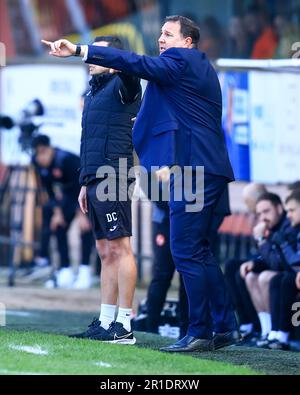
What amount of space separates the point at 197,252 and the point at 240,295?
2901 mm

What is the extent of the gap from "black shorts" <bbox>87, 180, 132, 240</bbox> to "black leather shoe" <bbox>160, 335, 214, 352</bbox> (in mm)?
910

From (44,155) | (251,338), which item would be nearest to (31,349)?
(251,338)

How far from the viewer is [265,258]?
36.7 ft

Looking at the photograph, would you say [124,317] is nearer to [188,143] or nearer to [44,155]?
[188,143]

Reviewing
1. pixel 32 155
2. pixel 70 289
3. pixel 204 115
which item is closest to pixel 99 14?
pixel 32 155

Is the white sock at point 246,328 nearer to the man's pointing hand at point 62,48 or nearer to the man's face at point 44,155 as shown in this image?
the man's pointing hand at point 62,48

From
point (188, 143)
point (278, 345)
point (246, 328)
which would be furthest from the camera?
point (246, 328)

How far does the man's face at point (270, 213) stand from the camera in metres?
11.3

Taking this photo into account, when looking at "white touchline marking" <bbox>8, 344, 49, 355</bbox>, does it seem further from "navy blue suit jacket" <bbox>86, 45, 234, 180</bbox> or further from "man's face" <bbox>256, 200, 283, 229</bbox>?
"man's face" <bbox>256, 200, 283, 229</bbox>

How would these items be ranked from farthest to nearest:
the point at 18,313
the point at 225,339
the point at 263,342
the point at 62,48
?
the point at 18,313
the point at 263,342
the point at 225,339
the point at 62,48

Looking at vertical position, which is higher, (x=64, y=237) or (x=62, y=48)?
(x=62, y=48)

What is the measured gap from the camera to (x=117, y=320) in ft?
30.3

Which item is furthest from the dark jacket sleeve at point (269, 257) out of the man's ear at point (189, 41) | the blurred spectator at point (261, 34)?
the blurred spectator at point (261, 34)

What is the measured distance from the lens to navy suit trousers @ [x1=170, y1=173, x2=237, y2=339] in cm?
871
